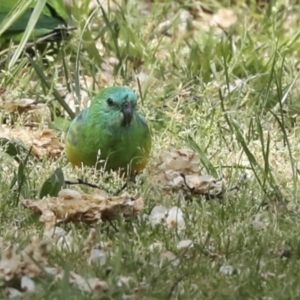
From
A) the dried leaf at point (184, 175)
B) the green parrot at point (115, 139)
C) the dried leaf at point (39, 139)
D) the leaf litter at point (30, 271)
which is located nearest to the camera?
the leaf litter at point (30, 271)

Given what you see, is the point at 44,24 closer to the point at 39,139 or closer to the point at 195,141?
the point at 39,139

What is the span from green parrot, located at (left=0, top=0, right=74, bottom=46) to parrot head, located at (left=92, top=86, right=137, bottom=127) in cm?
112

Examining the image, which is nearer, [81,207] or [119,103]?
[81,207]

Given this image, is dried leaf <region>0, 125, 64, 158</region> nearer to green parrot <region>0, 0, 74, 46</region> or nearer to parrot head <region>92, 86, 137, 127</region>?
parrot head <region>92, 86, 137, 127</region>

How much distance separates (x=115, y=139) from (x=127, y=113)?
102mm

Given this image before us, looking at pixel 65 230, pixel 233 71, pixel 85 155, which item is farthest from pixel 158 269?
pixel 233 71

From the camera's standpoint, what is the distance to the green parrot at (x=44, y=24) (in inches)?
186

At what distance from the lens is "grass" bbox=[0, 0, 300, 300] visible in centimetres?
262

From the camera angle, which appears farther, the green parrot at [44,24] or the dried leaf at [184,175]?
the green parrot at [44,24]

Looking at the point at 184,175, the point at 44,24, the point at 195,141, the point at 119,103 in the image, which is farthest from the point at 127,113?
the point at 44,24

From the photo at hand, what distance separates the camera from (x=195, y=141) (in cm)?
398

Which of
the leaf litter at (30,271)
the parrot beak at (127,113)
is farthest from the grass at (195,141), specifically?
the parrot beak at (127,113)

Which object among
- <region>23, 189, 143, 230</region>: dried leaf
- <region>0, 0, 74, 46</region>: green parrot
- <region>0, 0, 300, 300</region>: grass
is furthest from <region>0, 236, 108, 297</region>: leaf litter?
<region>0, 0, 74, 46</region>: green parrot

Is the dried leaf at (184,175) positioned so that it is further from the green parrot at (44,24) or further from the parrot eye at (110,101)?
the green parrot at (44,24)
